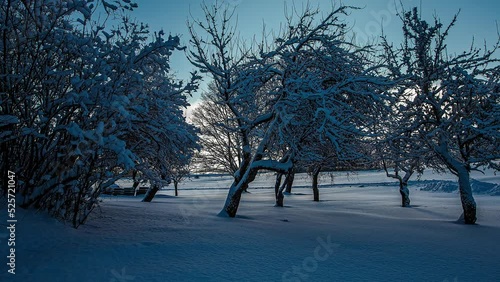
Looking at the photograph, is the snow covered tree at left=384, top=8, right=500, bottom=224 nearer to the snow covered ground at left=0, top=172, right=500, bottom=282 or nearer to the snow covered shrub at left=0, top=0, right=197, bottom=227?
the snow covered ground at left=0, top=172, right=500, bottom=282

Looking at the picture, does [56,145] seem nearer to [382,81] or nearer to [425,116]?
[382,81]

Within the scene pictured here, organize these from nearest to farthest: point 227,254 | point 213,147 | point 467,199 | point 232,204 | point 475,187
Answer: point 227,254
point 232,204
point 467,199
point 213,147
point 475,187

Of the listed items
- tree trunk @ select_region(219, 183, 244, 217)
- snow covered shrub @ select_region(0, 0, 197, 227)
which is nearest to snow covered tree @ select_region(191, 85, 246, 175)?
tree trunk @ select_region(219, 183, 244, 217)

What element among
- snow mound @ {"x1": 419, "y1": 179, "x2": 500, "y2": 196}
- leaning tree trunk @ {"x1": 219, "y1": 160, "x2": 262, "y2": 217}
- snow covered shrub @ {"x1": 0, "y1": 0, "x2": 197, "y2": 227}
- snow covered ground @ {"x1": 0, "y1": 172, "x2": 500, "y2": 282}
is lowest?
snow mound @ {"x1": 419, "y1": 179, "x2": 500, "y2": 196}

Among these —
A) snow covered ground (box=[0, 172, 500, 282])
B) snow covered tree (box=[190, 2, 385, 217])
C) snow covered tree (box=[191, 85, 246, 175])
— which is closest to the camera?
snow covered ground (box=[0, 172, 500, 282])

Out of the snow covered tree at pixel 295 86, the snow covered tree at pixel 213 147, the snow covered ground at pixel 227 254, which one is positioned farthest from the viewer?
the snow covered tree at pixel 213 147

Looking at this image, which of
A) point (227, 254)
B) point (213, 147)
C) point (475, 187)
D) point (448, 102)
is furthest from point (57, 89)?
point (475, 187)

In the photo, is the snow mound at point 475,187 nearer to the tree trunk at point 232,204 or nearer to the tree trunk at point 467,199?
the tree trunk at point 467,199

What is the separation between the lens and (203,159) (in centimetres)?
2411

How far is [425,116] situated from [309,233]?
21.8 ft

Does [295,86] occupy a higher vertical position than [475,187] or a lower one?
higher

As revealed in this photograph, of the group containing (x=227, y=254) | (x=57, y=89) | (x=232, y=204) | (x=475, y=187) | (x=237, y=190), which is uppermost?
(x=57, y=89)

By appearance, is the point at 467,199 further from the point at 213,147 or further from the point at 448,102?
the point at 213,147

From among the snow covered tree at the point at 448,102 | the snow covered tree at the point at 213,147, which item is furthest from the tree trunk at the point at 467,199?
the snow covered tree at the point at 213,147
